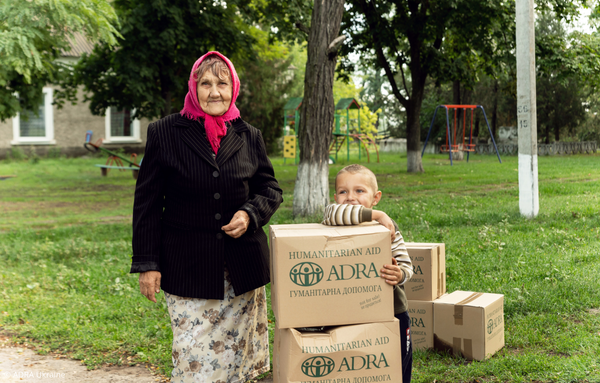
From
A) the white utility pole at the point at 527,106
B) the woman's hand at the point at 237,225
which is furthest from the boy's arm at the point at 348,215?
the white utility pole at the point at 527,106

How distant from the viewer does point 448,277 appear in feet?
17.6

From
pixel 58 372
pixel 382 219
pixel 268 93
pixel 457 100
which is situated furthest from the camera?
pixel 268 93

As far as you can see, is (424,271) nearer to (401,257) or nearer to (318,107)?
(401,257)

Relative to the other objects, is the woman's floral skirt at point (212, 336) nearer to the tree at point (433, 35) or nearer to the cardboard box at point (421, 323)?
the cardboard box at point (421, 323)

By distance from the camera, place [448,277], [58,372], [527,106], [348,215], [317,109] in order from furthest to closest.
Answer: [317,109], [527,106], [448,277], [58,372], [348,215]

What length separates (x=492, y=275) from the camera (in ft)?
17.3

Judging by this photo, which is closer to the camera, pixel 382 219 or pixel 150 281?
pixel 382 219

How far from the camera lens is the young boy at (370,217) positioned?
234 centimetres

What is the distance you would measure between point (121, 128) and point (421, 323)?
29.6m

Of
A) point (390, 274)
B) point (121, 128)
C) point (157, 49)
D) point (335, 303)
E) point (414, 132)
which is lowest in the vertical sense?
point (335, 303)

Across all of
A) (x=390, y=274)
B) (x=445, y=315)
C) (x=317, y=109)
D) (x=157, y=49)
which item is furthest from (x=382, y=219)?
(x=157, y=49)

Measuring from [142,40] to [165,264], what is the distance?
14.5 m

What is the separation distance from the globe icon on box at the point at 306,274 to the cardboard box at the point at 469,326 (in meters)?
1.73

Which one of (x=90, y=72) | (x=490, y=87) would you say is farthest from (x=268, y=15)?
(x=490, y=87)
